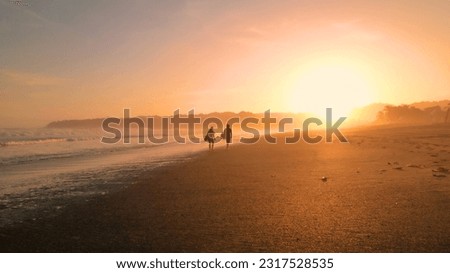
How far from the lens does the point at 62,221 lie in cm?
725

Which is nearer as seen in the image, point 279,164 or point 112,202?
point 112,202

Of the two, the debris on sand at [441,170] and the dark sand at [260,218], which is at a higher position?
the debris on sand at [441,170]

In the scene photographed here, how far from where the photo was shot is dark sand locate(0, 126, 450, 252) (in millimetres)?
5715

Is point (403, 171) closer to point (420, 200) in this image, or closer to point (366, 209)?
point (420, 200)

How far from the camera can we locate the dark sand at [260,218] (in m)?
5.71

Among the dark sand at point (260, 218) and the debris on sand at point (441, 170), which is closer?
the dark sand at point (260, 218)

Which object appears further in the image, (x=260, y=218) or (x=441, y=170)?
(x=441, y=170)

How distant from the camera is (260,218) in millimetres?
7008

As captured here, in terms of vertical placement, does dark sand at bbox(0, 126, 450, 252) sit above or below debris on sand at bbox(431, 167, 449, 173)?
below

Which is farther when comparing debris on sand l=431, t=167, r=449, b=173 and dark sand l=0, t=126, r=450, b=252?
debris on sand l=431, t=167, r=449, b=173

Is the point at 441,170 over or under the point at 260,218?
over

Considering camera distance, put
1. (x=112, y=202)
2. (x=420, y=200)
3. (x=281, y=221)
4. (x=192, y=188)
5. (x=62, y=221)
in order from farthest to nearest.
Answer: (x=192, y=188)
(x=112, y=202)
(x=420, y=200)
(x=62, y=221)
(x=281, y=221)
